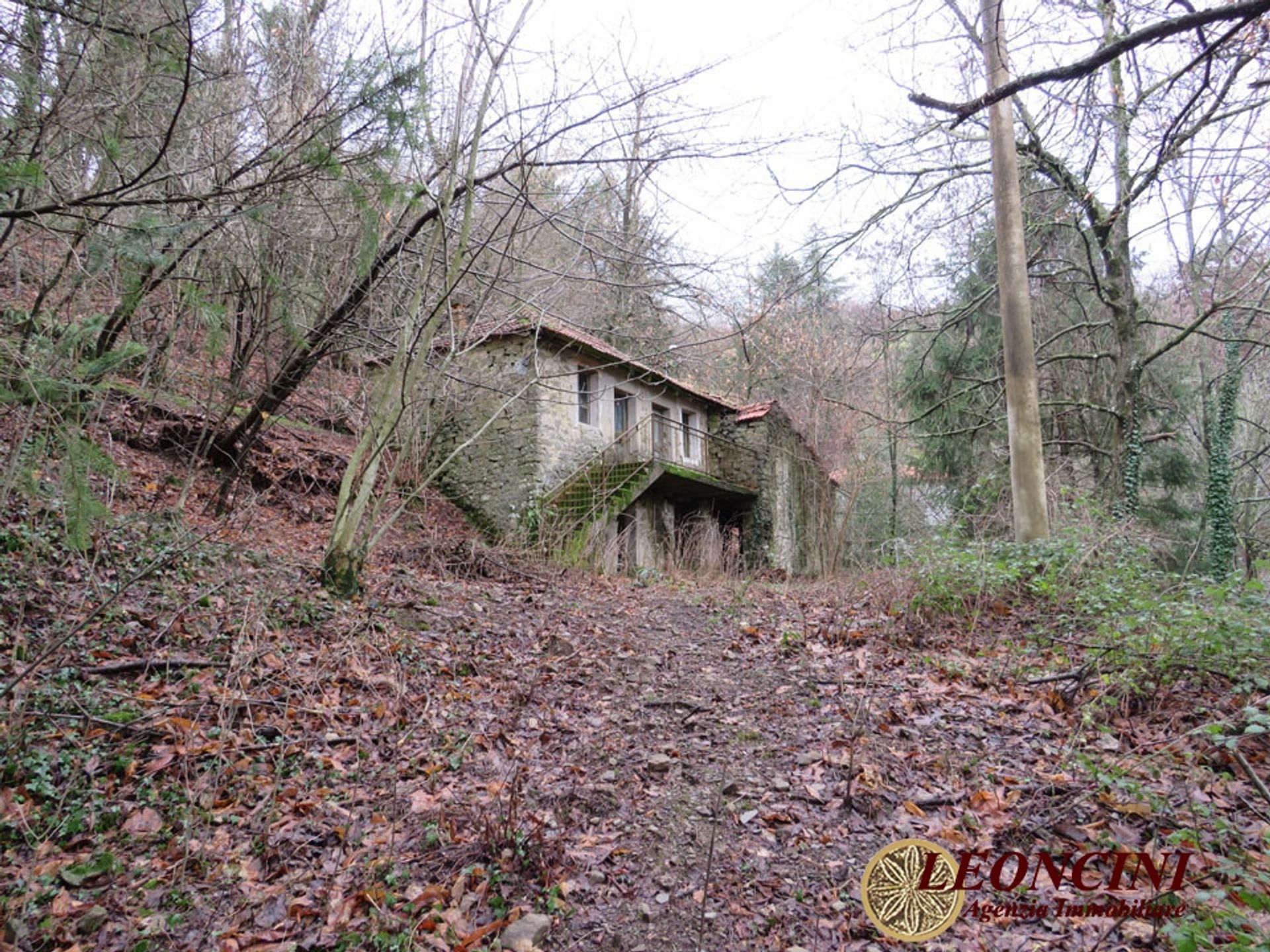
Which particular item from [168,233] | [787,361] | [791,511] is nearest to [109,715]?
[168,233]

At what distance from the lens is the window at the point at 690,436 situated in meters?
15.9

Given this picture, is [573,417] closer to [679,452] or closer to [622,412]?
[622,412]

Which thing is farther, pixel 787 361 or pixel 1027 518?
pixel 787 361

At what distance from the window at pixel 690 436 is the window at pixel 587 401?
9.19ft

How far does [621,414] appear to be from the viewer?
14648 mm

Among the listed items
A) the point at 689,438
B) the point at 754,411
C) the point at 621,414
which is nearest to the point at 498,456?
the point at 621,414

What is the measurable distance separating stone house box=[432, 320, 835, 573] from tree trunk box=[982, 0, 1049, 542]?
11.5 feet

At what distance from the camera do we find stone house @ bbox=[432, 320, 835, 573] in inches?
426

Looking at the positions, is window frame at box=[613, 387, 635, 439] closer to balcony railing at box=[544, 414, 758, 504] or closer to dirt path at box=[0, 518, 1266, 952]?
balcony railing at box=[544, 414, 758, 504]

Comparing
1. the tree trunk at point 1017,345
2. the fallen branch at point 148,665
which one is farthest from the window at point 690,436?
the fallen branch at point 148,665

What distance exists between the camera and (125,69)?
3.08 meters

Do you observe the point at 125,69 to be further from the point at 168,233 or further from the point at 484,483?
the point at 484,483

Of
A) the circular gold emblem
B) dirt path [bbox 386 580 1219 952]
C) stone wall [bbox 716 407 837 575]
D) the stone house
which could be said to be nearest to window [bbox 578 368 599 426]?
the stone house

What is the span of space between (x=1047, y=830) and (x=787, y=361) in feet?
58.7
